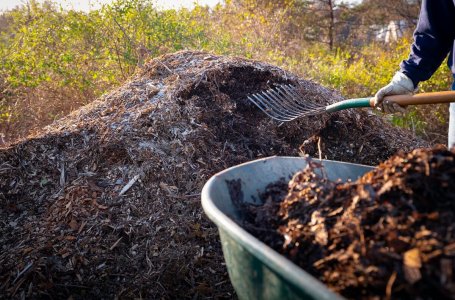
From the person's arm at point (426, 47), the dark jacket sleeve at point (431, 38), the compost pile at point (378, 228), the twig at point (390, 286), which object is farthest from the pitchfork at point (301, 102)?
the twig at point (390, 286)

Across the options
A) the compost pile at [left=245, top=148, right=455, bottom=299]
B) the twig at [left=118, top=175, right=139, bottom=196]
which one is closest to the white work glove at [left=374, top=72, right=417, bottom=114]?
the compost pile at [left=245, top=148, right=455, bottom=299]

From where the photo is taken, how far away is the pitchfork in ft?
6.62

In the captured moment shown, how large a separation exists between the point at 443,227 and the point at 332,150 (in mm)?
2085

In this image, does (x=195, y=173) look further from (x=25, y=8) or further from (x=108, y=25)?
(x=25, y=8)

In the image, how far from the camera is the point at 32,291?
6.71 feet

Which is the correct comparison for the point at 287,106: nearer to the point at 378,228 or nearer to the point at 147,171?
the point at 147,171

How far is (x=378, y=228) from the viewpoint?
102 cm

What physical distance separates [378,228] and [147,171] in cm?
185

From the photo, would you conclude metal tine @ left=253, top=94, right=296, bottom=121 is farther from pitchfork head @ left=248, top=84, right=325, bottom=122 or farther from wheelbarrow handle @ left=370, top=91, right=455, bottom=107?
wheelbarrow handle @ left=370, top=91, right=455, bottom=107

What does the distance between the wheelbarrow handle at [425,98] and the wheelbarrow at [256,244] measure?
79 cm

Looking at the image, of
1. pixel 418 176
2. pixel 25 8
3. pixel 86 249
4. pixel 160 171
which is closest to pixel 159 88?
pixel 160 171

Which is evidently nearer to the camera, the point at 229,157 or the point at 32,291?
the point at 32,291

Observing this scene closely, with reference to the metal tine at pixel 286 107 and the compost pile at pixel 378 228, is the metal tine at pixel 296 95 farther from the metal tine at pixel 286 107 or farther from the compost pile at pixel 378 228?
the compost pile at pixel 378 228

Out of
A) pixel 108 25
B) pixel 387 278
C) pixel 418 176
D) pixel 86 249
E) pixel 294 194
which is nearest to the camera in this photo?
pixel 387 278
